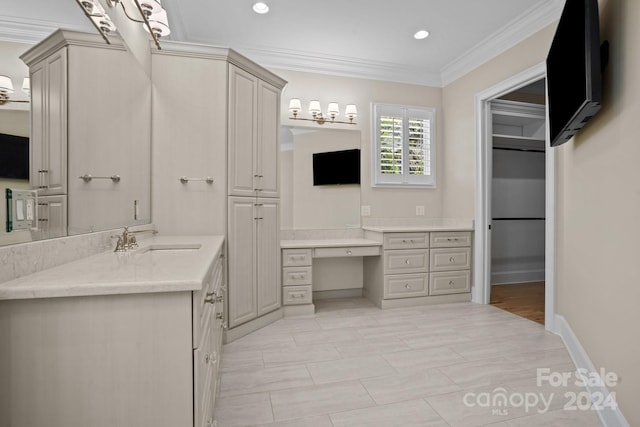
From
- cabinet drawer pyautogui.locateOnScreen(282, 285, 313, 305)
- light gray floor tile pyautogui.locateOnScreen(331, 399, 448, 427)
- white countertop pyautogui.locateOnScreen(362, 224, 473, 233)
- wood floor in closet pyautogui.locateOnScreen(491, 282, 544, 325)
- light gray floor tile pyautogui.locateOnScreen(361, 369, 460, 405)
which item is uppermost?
white countertop pyautogui.locateOnScreen(362, 224, 473, 233)

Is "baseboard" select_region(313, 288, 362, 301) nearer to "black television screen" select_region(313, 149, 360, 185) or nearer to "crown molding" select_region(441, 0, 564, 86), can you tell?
"black television screen" select_region(313, 149, 360, 185)

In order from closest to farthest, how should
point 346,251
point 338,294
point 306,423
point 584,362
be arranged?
1. point 306,423
2. point 584,362
3. point 346,251
4. point 338,294

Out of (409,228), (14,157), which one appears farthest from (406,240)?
(14,157)

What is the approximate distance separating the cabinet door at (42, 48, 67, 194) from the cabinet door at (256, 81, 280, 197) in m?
1.58

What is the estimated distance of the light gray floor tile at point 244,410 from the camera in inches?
63.2

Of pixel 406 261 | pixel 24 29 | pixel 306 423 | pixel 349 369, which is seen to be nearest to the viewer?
pixel 24 29

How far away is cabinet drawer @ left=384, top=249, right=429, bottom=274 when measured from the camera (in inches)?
137

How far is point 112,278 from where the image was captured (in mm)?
1038

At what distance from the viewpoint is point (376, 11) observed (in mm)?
2867

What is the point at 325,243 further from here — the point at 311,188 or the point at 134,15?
the point at 134,15

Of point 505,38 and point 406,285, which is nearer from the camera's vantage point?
point 505,38

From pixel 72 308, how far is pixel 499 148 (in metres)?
5.09

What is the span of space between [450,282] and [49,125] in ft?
12.0

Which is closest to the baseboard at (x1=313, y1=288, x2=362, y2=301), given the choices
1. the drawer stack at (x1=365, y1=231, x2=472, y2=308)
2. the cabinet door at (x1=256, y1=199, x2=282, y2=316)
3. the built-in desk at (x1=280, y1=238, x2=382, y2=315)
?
the drawer stack at (x1=365, y1=231, x2=472, y2=308)
